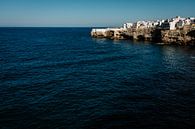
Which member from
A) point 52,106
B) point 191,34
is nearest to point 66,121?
point 52,106

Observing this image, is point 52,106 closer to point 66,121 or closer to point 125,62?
point 66,121

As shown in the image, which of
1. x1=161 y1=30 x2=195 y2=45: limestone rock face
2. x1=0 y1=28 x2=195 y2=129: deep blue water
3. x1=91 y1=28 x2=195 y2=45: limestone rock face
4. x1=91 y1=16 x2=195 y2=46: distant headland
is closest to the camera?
x1=0 y1=28 x2=195 y2=129: deep blue water

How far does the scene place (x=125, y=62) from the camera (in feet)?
237

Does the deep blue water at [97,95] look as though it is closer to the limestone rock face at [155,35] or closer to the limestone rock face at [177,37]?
the limestone rock face at [177,37]

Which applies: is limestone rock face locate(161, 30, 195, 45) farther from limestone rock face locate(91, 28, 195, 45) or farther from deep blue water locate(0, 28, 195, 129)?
deep blue water locate(0, 28, 195, 129)

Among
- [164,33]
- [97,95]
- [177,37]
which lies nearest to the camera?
[97,95]

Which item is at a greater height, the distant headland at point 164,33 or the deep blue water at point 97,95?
the distant headland at point 164,33

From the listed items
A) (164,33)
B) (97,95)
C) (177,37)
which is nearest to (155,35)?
(164,33)

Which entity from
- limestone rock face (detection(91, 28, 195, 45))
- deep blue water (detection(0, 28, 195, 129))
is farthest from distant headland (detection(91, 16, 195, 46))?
deep blue water (detection(0, 28, 195, 129))

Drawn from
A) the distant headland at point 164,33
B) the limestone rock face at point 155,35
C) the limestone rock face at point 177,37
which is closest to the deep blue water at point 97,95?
the limestone rock face at point 177,37

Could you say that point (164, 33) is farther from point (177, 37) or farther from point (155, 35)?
point (155, 35)

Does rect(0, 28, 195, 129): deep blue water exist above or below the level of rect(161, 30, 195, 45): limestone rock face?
below

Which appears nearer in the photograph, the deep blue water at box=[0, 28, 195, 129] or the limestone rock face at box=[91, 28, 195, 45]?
the deep blue water at box=[0, 28, 195, 129]

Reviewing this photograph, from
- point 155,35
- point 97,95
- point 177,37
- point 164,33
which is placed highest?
point 164,33
